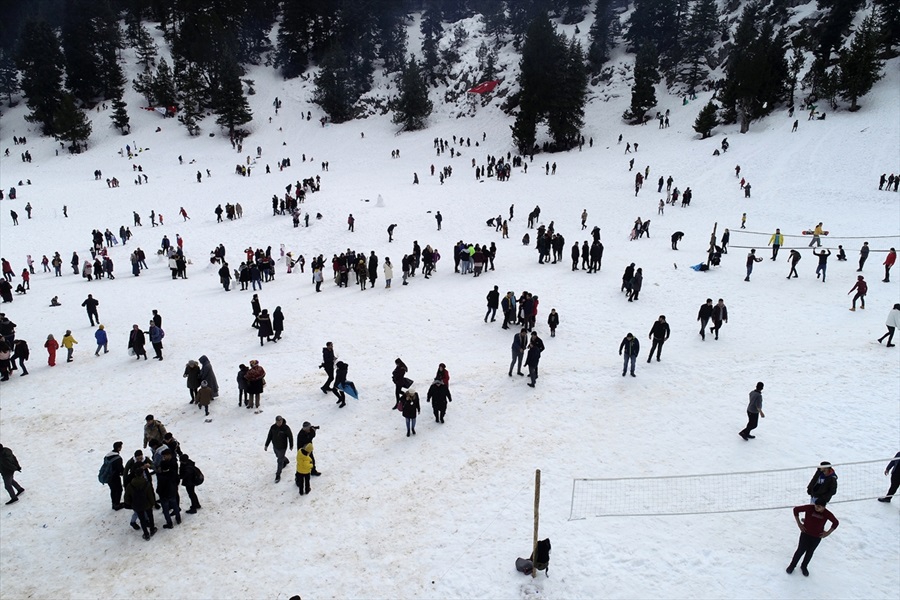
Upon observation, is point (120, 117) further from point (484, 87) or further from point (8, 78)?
point (484, 87)

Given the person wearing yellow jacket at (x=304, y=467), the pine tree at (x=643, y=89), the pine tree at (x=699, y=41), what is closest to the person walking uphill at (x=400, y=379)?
the person wearing yellow jacket at (x=304, y=467)

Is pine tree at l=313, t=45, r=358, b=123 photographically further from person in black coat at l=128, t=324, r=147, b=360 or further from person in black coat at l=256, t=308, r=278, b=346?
person in black coat at l=128, t=324, r=147, b=360

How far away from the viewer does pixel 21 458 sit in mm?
12570

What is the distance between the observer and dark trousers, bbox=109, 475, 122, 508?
33.5 feet

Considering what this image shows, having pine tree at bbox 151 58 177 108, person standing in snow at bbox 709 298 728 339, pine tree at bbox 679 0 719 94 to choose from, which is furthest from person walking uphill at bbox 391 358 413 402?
pine tree at bbox 151 58 177 108

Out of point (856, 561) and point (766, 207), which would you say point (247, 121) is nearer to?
point (766, 207)

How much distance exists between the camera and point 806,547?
7926mm

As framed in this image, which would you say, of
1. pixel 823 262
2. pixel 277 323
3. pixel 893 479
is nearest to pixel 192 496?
pixel 277 323

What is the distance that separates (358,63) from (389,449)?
76.4 m

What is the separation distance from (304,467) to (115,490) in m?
3.55

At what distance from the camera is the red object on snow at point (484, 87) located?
Answer: 6656 cm

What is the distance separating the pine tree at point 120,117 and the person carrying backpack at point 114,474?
67.9 m

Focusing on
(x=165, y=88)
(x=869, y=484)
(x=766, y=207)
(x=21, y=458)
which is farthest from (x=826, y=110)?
(x=165, y=88)

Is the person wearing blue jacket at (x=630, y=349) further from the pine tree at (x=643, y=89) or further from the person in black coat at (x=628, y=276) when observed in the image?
the pine tree at (x=643, y=89)
